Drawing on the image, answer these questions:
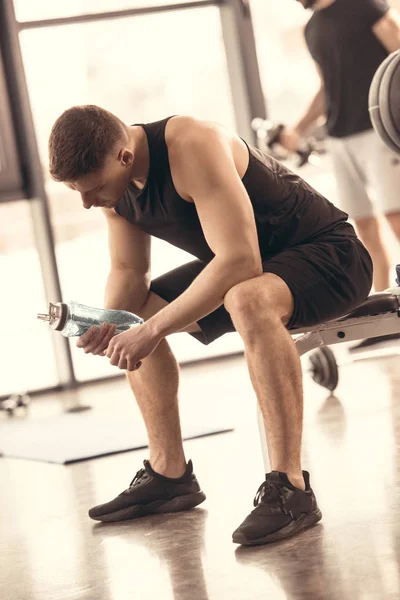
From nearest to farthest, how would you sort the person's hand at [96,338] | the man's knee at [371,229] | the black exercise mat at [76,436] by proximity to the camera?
the person's hand at [96,338], the black exercise mat at [76,436], the man's knee at [371,229]

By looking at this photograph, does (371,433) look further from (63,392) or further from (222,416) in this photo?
(63,392)

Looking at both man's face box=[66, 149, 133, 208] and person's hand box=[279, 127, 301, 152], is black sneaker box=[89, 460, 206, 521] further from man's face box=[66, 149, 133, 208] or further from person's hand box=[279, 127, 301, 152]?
person's hand box=[279, 127, 301, 152]

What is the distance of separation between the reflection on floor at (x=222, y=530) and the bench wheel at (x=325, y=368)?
0.26ft

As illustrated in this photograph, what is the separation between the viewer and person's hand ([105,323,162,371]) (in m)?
1.70

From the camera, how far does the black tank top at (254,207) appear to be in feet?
5.88

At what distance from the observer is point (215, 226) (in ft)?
5.50

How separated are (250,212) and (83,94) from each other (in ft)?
9.39

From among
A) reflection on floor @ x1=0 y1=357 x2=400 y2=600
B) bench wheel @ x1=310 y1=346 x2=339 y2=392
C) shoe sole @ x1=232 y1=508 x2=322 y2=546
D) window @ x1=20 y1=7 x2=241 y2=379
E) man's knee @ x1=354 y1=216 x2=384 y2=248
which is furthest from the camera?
window @ x1=20 y1=7 x2=241 y2=379

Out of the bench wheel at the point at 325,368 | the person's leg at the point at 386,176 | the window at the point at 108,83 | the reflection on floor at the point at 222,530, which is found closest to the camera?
the reflection on floor at the point at 222,530

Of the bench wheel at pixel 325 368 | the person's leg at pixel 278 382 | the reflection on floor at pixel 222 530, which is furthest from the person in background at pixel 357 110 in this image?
the person's leg at pixel 278 382

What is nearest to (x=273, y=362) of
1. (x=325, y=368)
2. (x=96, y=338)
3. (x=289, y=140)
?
(x=96, y=338)

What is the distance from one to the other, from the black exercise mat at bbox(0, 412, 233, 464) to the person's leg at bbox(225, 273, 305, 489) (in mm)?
1070

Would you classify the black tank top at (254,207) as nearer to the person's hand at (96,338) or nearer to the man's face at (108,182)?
the man's face at (108,182)

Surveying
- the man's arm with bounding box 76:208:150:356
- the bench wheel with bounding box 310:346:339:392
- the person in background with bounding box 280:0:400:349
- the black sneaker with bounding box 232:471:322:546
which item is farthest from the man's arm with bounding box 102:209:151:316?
the person in background with bounding box 280:0:400:349
